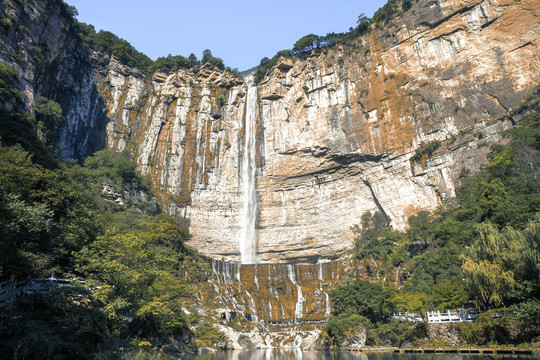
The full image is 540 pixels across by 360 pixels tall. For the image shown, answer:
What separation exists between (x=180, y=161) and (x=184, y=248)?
57.5ft

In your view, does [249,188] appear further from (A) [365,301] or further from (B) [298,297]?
(A) [365,301]

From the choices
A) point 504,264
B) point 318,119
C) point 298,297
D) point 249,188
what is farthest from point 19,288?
point 318,119

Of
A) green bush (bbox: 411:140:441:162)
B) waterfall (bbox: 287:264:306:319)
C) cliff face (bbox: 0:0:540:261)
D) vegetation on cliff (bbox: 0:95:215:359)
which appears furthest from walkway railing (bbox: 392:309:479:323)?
green bush (bbox: 411:140:441:162)

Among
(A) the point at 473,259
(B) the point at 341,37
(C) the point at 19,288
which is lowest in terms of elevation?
(C) the point at 19,288

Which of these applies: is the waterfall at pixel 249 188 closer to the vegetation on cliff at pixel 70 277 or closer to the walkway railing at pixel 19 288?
the vegetation on cliff at pixel 70 277

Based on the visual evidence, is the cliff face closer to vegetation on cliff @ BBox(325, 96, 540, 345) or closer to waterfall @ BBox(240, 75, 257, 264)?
waterfall @ BBox(240, 75, 257, 264)

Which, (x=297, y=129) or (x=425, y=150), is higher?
(x=297, y=129)

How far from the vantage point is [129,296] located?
14.3m

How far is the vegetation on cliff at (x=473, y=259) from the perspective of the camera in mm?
16812

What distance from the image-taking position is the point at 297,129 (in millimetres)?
49969

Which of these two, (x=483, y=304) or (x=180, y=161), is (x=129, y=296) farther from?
(x=180, y=161)

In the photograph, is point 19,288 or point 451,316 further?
point 451,316

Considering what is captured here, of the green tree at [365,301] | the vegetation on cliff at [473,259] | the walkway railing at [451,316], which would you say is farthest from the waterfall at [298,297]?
the walkway railing at [451,316]

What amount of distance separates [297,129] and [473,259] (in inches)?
1299
